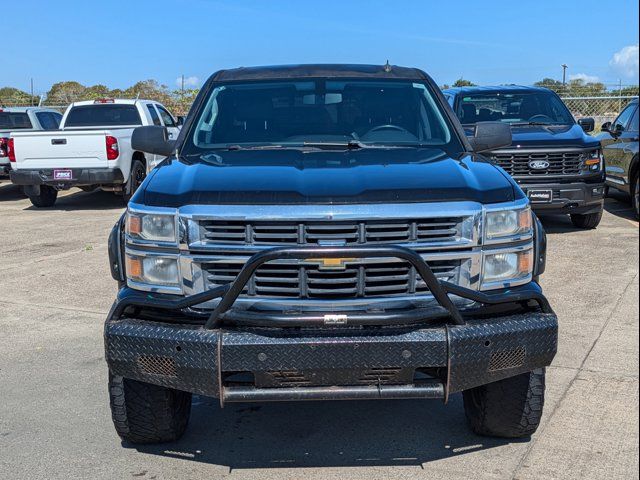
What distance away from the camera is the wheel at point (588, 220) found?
10.5 m

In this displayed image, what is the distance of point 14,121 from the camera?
16.7 m

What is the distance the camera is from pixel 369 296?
347 cm

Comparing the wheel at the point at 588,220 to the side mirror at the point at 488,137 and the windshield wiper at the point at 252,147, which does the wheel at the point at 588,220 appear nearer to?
the side mirror at the point at 488,137

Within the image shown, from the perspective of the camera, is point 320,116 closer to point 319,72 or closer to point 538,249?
point 319,72

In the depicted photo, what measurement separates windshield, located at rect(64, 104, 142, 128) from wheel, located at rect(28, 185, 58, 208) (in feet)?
5.08

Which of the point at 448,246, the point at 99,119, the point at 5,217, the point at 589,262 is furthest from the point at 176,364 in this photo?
the point at 99,119

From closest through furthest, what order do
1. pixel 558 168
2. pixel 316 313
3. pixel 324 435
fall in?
pixel 316 313
pixel 324 435
pixel 558 168

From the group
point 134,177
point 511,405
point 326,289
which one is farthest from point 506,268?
point 134,177

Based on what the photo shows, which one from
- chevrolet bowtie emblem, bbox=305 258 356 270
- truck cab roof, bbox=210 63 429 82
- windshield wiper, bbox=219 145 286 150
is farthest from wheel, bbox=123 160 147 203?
chevrolet bowtie emblem, bbox=305 258 356 270

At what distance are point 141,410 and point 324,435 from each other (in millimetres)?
975

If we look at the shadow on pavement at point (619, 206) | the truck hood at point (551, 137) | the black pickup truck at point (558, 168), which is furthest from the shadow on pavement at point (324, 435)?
the shadow on pavement at point (619, 206)

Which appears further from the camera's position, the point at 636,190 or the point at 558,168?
the point at 636,190

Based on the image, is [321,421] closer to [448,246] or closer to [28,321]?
[448,246]

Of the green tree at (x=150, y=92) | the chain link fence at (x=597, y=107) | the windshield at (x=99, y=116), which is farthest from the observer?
the green tree at (x=150, y=92)
